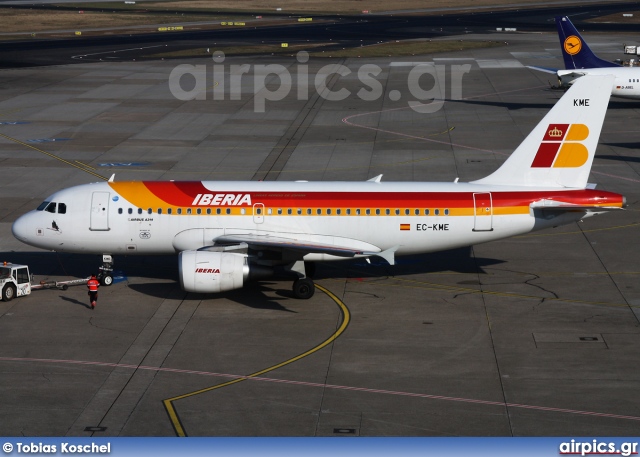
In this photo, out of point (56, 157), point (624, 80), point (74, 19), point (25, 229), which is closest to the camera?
point (25, 229)

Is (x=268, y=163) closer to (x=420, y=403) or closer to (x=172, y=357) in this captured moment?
(x=172, y=357)

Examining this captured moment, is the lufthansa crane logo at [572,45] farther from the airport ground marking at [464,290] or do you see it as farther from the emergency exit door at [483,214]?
the airport ground marking at [464,290]

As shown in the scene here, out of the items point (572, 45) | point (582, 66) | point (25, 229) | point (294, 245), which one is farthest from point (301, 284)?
point (582, 66)

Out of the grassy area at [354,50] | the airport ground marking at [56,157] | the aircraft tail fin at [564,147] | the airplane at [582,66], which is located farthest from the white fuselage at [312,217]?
the grassy area at [354,50]

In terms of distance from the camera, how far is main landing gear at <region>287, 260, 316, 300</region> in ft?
131

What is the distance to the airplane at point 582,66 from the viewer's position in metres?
87.3

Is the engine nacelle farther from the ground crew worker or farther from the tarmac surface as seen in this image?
the ground crew worker

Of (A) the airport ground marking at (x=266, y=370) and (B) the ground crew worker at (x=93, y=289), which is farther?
(B) the ground crew worker at (x=93, y=289)

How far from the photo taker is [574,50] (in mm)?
90000

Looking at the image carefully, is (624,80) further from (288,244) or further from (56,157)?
(288,244)

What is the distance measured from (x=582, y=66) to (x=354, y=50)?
47683 mm

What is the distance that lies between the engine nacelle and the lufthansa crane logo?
6094 centimetres

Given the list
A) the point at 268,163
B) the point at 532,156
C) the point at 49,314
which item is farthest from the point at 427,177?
the point at 49,314

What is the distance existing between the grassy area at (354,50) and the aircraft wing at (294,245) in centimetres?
8975
